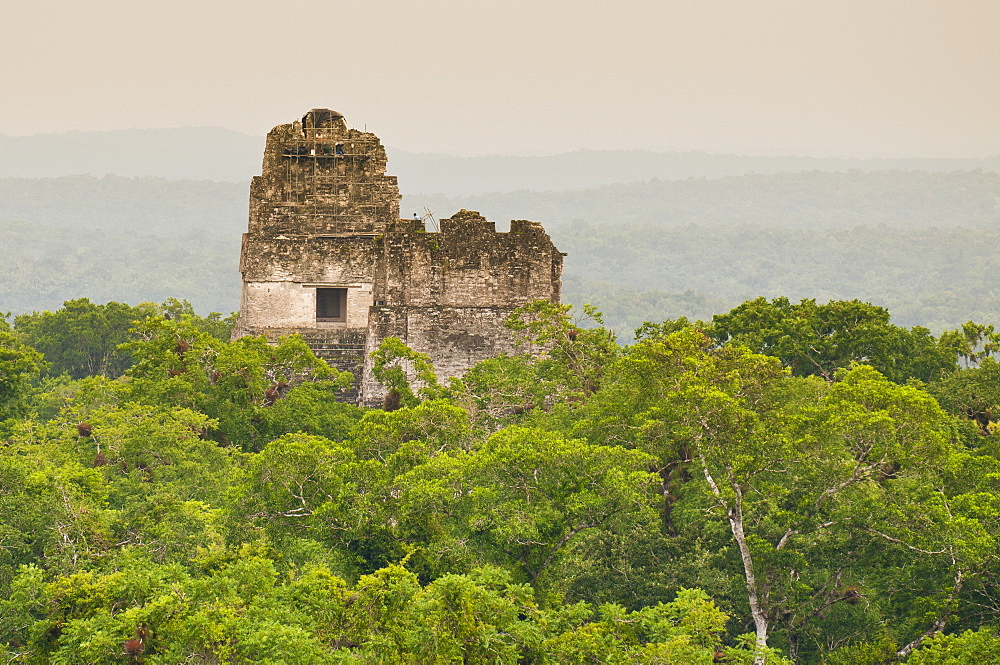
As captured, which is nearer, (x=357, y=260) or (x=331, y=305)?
(x=357, y=260)

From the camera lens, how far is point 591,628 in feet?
56.5

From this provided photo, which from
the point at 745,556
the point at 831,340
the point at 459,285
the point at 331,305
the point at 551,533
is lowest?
the point at 745,556

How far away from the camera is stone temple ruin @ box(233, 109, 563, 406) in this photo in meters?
29.0

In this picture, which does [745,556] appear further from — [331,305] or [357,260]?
[331,305]

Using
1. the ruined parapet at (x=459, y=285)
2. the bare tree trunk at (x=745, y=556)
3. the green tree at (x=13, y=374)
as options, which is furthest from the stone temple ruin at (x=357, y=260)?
the bare tree trunk at (x=745, y=556)

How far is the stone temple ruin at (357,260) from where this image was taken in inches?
1141

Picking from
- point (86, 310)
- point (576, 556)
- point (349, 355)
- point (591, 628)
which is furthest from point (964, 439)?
point (86, 310)

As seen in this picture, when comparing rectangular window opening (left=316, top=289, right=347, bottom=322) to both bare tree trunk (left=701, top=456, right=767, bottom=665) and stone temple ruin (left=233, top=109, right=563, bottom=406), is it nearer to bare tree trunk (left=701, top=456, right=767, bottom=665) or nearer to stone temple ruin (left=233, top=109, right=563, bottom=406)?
stone temple ruin (left=233, top=109, right=563, bottom=406)

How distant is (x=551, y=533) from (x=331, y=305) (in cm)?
1254

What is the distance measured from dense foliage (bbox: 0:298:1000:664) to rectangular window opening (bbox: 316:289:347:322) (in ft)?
20.9

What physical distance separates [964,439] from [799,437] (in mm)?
4692

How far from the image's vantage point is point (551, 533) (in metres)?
20.0

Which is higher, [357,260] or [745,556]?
[357,260]

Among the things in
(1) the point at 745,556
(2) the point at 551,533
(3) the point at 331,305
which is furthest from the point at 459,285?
(1) the point at 745,556
